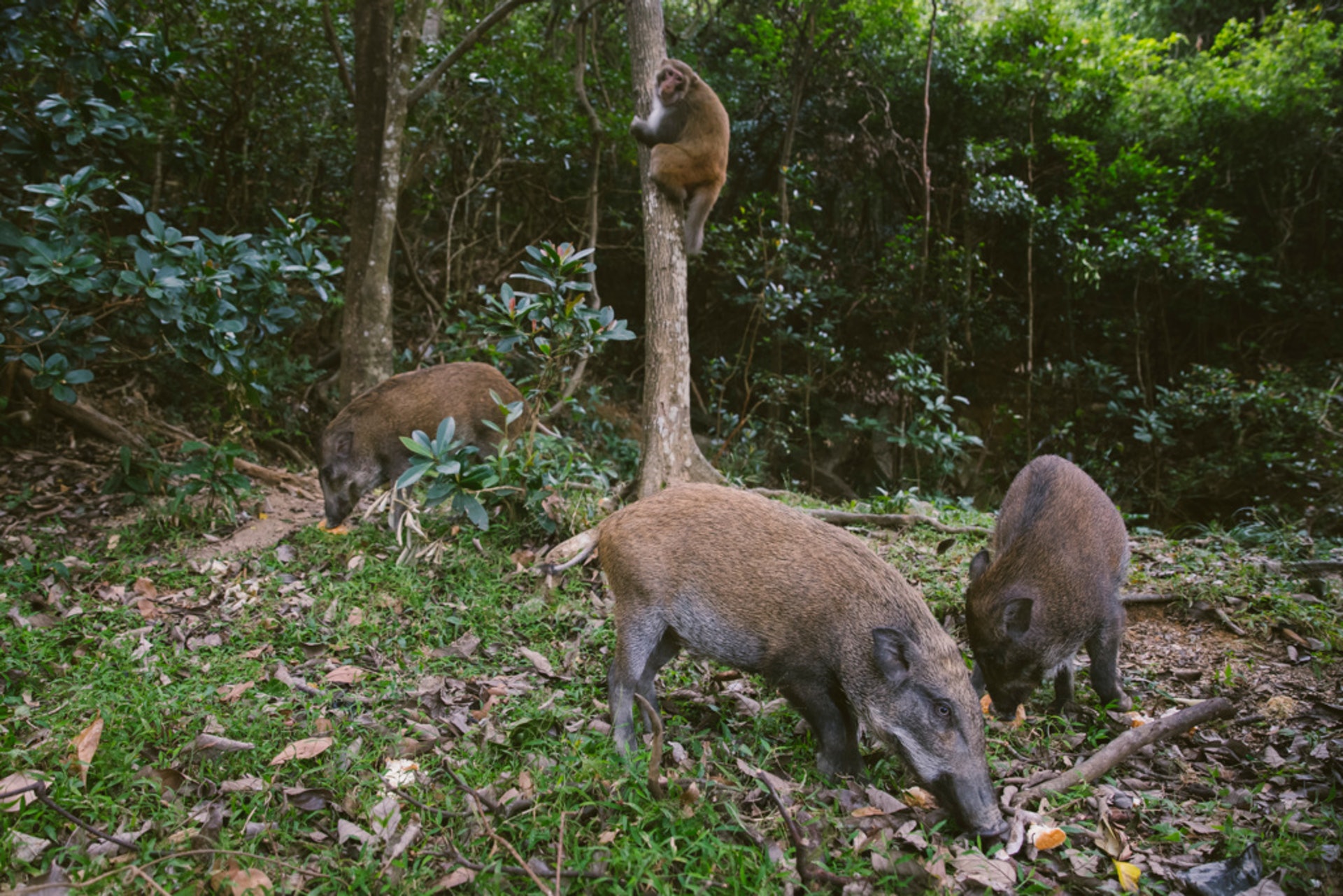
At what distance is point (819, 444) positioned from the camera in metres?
11.6

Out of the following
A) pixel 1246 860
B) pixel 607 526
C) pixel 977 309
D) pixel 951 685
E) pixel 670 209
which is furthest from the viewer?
pixel 977 309

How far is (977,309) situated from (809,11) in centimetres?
453

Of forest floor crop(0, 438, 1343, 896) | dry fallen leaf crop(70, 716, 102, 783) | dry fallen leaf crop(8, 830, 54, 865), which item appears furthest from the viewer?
dry fallen leaf crop(70, 716, 102, 783)

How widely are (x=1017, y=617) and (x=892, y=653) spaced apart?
87 centimetres

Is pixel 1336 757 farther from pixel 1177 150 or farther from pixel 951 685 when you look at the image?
pixel 1177 150

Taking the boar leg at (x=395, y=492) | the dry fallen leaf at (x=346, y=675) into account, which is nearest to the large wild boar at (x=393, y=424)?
the boar leg at (x=395, y=492)

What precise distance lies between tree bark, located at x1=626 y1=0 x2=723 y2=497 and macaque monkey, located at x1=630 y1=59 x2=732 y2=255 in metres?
0.41

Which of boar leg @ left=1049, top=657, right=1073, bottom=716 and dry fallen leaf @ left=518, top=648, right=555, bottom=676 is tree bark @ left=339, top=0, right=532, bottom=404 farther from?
boar leg @ left=1049, top=657, right=1073, bottom=716

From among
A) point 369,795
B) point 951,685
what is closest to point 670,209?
point 951,685

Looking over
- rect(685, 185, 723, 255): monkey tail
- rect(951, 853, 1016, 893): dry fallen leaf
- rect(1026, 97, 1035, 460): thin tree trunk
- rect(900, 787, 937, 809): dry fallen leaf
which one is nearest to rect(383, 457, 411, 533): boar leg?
rect(685, 185, 723, 255): monkey tail

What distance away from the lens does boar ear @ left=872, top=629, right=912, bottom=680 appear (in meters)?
3.06

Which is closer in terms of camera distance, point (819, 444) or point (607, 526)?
point (607, 526)

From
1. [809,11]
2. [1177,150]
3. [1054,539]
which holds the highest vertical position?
[809,11]

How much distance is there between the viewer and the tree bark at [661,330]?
5.86m
